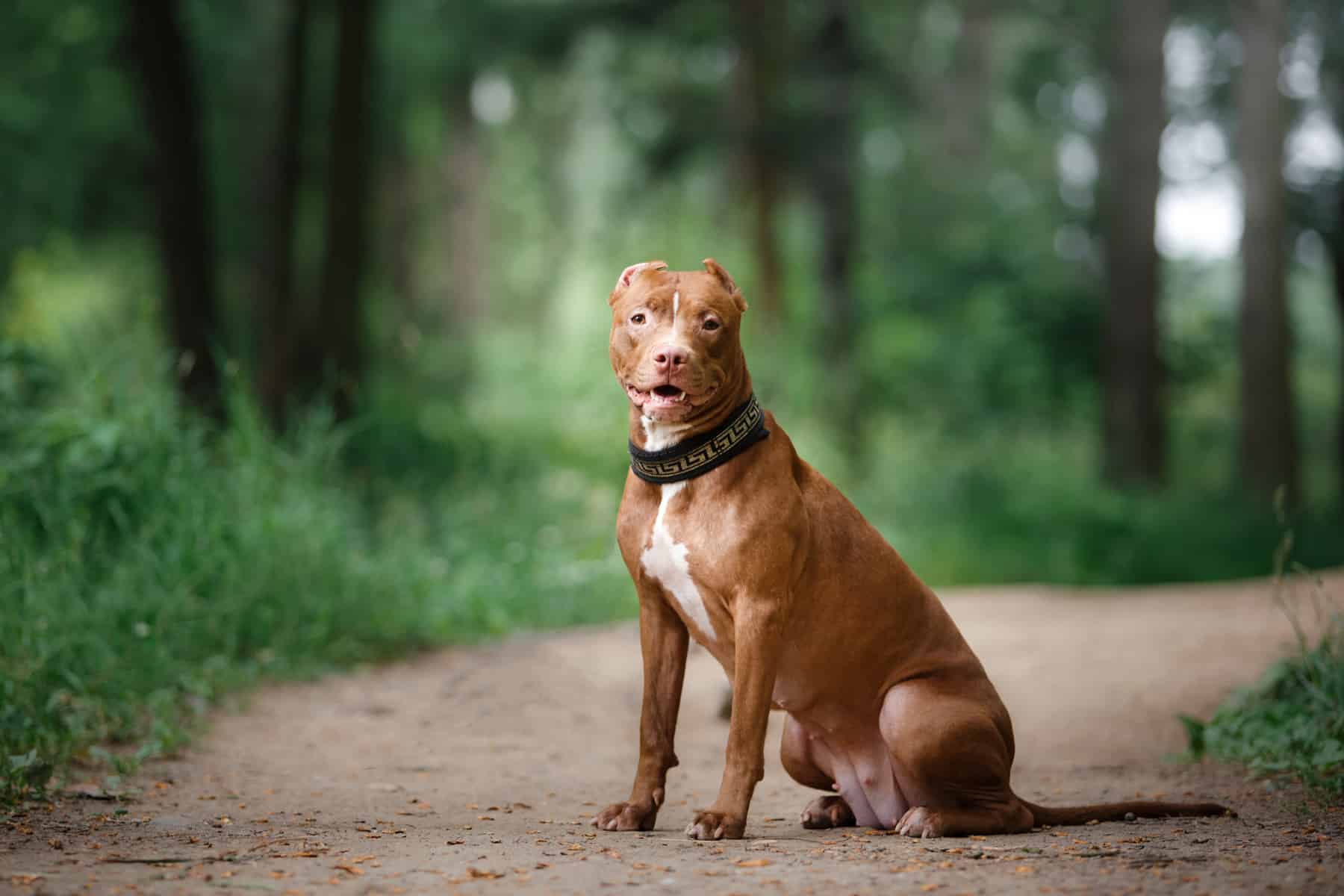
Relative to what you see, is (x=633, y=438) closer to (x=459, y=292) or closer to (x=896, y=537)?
(x=896, y=537)

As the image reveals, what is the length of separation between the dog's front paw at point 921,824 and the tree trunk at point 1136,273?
45.5 feet

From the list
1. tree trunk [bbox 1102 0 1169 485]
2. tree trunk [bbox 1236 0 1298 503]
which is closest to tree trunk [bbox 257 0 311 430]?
tree trunk [bbox 1102 0 1169 485]

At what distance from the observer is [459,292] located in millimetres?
28109

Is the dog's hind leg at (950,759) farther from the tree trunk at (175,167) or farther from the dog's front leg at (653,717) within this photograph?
the tree trunk at (175,167)

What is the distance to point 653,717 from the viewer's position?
13.7 feet

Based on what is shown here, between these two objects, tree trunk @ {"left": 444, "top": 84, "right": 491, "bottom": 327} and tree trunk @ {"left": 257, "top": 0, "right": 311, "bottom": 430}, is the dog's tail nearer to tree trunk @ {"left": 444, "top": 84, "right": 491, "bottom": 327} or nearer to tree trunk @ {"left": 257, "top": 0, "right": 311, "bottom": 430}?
tree trunk @ {"left": 257, "top": 0, "right": 311, "bottom": 430}

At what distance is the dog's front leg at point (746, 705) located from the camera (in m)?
3.92

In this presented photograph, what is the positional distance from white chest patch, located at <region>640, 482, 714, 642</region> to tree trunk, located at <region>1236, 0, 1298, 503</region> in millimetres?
14926

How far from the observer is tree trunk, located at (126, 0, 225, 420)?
42.1ft

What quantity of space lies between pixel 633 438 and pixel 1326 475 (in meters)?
31.1

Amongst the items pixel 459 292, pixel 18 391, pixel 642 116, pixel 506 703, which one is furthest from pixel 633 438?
pixel 459 292

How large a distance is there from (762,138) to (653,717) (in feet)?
53.7

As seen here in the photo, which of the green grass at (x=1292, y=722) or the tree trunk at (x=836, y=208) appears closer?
the green grass at (x=1292, y=722)

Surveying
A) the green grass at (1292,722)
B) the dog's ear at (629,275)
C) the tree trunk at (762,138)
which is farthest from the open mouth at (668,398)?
the tree trunk at (762,138)
